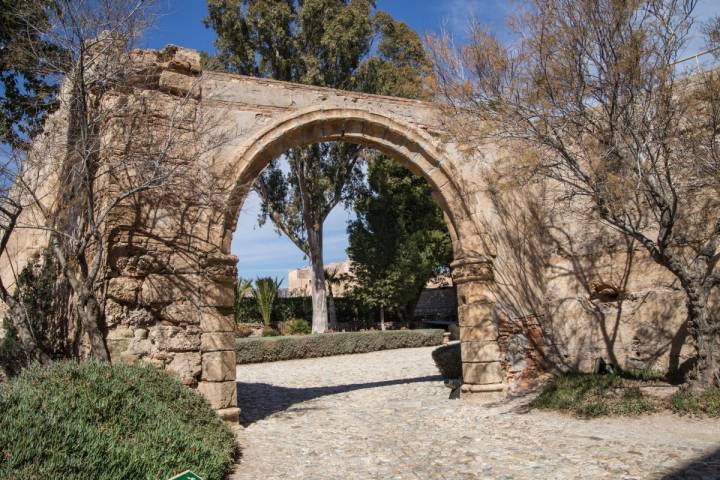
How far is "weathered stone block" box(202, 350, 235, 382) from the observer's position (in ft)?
20.0

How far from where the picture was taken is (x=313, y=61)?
53.9 feet

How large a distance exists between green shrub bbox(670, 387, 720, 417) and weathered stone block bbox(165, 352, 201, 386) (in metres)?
5.14

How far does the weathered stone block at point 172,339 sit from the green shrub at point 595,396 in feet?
13.6

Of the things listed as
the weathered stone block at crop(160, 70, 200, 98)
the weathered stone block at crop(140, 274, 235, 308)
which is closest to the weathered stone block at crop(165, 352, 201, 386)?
the weathered stone block at crop(140, 274, 235, 308)

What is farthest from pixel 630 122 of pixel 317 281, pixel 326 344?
pixel 317 281

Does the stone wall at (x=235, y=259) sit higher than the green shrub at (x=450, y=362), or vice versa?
the stone wall at (x=235, y=259)

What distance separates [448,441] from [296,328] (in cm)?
1288

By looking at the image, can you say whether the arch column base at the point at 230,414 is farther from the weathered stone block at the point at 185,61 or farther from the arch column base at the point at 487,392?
the weathered stone block at the point at 185,61

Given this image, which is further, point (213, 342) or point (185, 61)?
point (185, 61)

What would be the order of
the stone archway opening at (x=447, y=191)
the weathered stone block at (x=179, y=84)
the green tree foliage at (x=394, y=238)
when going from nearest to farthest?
the weathered stone block at (x=179, y=84) < the stone archway opening at (x=447, y=191) < the green tree foliage at (x=394, y=238)

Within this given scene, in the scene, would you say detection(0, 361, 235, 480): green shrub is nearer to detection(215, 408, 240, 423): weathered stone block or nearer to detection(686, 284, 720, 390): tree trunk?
detection(215, 408, 240, 423): weathered stone block

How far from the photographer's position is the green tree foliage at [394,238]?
719 inches

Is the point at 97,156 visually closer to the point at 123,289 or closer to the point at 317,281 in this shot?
the point at 123,289

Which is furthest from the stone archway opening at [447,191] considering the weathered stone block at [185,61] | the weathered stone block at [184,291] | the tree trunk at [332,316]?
the tree trunk at [332,316]
